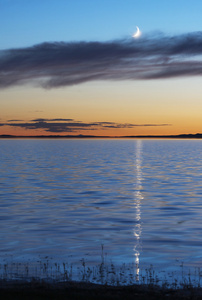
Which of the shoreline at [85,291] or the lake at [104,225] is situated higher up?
the lake at [104,225]

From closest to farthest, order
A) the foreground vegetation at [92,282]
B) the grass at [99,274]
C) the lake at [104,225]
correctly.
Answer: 1. the foreground vegetation at [92,282]
2. the grass at [99,274]
3. the lake at [104,225]

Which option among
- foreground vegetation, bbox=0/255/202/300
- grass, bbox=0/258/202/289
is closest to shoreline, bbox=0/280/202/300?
foreground vegetation, bbox=0/255/202/300

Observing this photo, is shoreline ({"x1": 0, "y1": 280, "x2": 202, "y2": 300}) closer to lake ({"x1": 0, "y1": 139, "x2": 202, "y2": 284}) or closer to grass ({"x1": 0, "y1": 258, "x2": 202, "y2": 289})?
grass ({"x1": 0, "y1": 258, "x2": 202, "y2": 289})

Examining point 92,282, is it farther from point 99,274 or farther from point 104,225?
point 104,225

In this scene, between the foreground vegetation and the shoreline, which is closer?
the shoreline

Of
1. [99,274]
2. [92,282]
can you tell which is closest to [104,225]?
[99,274]

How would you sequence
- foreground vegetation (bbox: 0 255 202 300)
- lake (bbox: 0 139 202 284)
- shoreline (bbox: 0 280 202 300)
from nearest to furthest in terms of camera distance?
shoreline (bbox: 0 280 202 300)
foreground vegetation (bbox: 0 255 202 300)
lake (bbox: 0 139 202 284)

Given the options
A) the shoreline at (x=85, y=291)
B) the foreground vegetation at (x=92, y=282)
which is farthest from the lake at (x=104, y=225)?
the shoreline at (x=85, y=291)

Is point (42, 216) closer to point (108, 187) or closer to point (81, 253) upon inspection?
point (81, 253)

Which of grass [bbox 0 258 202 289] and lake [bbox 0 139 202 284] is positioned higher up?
lake [bbox 0 139 202 284]

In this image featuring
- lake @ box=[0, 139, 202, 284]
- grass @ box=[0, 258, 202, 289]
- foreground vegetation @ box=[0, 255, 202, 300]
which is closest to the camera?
foreground vegetation @ box=[0, 255, 202, 300]

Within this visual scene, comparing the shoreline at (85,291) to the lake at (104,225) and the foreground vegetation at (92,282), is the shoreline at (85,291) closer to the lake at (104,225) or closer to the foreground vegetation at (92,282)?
the foreground vegetation at (92,282)

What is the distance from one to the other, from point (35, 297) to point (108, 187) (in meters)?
30.5

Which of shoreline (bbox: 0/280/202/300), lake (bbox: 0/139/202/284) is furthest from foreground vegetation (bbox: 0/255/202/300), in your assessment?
lake (bbox: 0/139/202/284)
